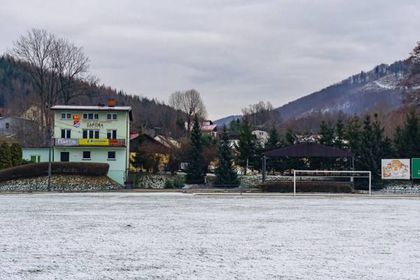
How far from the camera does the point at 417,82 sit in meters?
60.0

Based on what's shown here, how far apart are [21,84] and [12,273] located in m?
137

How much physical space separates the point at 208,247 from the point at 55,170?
1826 inches

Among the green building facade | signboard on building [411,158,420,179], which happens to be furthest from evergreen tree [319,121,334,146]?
the green building facade

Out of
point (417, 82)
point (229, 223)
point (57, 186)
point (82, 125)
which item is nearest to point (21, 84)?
point (82, 125)

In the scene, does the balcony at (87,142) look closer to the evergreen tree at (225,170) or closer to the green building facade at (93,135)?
the green building facade at (93,135)

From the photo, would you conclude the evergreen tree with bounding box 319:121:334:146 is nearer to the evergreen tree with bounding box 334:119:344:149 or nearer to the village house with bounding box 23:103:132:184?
the evergreen tree with bounding box 334:119:344:149

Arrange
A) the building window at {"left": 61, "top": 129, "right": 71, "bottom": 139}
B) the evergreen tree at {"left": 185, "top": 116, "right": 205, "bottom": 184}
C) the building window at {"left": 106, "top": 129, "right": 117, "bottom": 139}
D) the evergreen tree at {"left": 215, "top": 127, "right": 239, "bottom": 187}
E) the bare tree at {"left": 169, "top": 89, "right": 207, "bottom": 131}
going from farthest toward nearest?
the bare tree at {"left": 169, "top": 89, "right": 207, "bottom": 131}
the building window at {"left": 106, "top": 129, "right": 117, "bottom": 139}
the building window at {"left": 61, "top": 129, "right": 71, "bottom": 139}
the evergreen tree at {"left": 185, "top": 116, "right": 205, "bottom": 184}
the evergreen tree at {"left": 215, "top": 127, "right": 239, "bottom": 187}

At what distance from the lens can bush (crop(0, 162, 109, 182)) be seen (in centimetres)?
5594

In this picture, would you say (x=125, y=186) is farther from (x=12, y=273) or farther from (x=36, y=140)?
(x=12, y=273)

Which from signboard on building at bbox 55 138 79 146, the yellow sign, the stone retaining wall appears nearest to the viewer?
the stone retaining wall

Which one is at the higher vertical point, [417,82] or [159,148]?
[417,82]

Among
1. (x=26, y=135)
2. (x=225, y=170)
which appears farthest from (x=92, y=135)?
(x=26, y=135)

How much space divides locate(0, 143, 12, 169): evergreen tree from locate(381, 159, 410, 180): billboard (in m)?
36.7

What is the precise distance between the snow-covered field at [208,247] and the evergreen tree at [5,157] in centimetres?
4011
